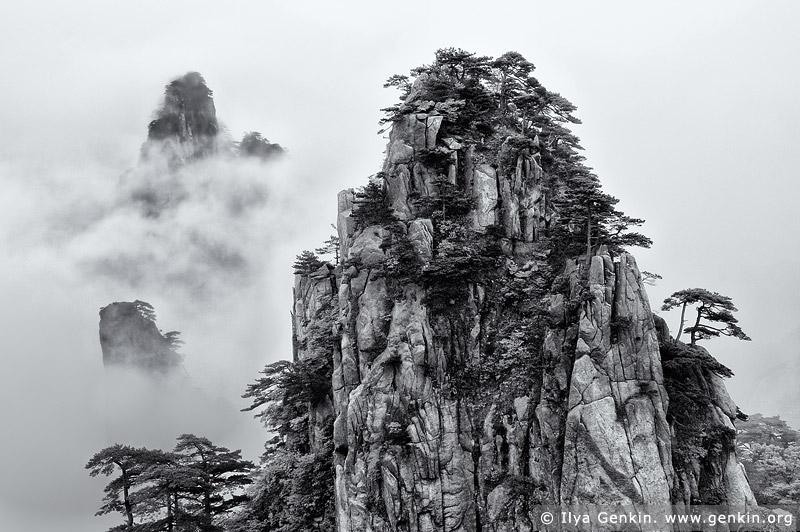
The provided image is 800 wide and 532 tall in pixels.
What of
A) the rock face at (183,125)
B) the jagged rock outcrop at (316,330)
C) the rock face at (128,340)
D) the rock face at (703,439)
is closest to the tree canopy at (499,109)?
the rock face at (703,439)

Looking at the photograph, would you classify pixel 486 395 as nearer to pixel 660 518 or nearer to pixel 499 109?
pixel 660 518

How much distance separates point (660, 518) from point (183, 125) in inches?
3861

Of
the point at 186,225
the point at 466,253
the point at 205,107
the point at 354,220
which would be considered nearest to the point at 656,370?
the point at 466,253

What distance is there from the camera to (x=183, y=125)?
4023 inches

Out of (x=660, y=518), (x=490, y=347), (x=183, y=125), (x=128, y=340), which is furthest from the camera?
(x=183, y=125)

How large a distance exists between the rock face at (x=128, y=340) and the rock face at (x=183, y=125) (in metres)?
29.2

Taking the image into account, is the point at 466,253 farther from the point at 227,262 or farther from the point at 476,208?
the point at 227,262

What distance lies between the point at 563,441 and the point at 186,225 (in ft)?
280

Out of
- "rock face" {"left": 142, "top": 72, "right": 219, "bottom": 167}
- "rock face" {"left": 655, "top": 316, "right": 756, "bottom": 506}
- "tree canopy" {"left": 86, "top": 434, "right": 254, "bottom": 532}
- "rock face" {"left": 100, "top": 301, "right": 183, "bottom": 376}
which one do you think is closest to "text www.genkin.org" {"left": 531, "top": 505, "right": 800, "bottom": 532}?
"rock face" {"left": 655, "top": 316, "right": 756, "bottom": 506}

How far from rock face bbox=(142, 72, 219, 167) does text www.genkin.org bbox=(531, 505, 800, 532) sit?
302 ft

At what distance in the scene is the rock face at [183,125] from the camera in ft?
331

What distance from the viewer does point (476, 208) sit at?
40656 millimetres

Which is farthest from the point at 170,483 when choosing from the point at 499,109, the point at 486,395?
the point at 499,109

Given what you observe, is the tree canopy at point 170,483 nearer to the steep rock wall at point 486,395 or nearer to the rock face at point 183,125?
the steep rock wall at point 486,395
